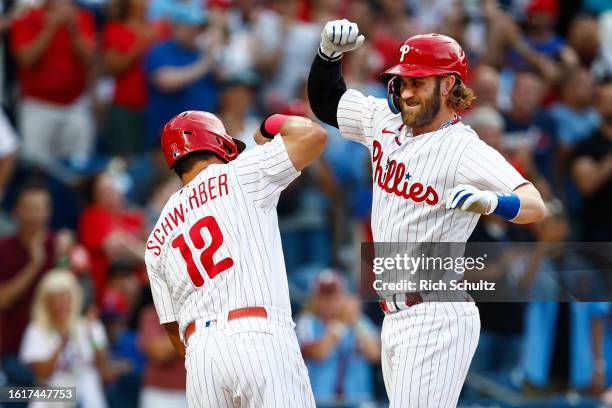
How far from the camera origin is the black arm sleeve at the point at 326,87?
6.05 m

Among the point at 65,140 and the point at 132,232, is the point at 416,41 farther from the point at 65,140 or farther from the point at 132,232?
the point at 65,140

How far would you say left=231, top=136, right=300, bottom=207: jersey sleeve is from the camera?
5.58m

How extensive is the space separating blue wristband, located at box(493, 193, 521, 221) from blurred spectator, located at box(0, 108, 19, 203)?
5895 millimetres

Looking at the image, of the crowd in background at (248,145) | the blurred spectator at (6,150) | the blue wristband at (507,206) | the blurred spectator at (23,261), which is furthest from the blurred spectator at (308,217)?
the blue wristband at (507,206)

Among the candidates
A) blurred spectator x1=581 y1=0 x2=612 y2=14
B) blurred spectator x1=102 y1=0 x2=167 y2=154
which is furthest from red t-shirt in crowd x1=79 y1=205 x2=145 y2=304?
blurred spectator x1=581 y1=0 x2=612 y2=14

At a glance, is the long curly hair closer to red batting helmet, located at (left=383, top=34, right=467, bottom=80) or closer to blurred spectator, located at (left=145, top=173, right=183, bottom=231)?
red batting helmet, located at (left=383, top=34, right=467, bottom=80)

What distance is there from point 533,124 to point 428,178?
21.3 ft

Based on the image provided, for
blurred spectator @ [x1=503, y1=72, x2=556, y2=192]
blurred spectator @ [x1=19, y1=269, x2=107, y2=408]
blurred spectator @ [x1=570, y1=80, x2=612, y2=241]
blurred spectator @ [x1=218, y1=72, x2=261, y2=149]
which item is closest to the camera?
blurred spectator @ [x1=19, y1=269, x2=107, y2=408]

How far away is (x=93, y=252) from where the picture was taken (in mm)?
9938

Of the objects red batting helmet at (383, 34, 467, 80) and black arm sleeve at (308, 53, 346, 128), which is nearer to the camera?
red batting helmet at (383, 34, 467, 80)

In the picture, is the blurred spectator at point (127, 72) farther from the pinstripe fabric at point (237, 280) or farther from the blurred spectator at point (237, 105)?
the pinstripe fabric at point (237, 280)

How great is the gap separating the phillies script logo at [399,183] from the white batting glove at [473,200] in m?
0.44

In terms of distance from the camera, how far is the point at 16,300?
9.40 metres

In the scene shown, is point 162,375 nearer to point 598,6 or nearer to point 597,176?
point 597,176
